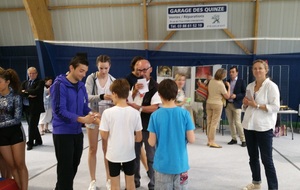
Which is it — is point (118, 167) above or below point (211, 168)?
above

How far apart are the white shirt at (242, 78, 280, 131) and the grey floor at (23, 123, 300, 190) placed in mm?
1009

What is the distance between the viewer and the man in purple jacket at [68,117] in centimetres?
245

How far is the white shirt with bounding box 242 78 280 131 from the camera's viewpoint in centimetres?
286

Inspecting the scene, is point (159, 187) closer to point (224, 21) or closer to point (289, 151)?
point (289, 151)

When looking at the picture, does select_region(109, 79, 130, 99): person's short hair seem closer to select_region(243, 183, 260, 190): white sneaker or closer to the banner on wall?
select_region(243, 183, 260, 190): white sneaker

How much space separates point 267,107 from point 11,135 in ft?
8.95

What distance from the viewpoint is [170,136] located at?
218 centimetres

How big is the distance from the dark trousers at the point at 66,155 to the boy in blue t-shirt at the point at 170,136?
0.86 meters

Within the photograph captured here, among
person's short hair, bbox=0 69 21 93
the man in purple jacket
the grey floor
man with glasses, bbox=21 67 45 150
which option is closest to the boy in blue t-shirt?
the man in purple jacket

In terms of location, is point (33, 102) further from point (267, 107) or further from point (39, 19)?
point (267, 107)

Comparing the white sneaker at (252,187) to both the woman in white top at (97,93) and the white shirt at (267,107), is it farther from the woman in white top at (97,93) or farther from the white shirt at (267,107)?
the woman in white top at (97,93)

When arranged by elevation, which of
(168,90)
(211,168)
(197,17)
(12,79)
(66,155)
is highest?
(197,17)

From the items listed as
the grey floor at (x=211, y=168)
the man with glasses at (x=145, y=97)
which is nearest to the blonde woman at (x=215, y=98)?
the grey floor at (x=211, y=168)

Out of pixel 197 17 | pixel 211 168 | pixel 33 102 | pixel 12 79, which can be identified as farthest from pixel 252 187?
pixel 197 17
